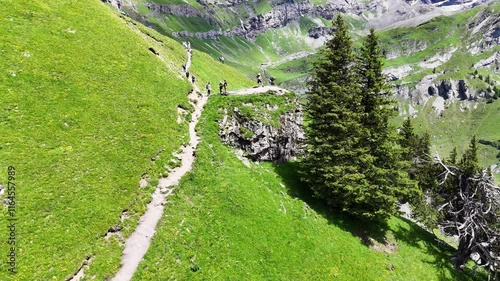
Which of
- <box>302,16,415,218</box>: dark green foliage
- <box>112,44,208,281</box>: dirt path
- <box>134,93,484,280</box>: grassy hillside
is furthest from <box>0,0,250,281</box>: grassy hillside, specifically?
<box>302,16,415,218</box>: dark green foliage

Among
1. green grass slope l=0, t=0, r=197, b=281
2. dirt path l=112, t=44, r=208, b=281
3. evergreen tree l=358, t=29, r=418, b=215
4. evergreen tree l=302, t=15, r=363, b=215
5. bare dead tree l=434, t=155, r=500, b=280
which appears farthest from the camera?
bare dead tree l=434, t=155, r=500, b=280

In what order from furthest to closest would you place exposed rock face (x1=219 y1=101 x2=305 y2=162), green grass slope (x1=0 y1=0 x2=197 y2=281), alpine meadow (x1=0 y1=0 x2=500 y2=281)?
exposed rock face (x1=219 y1=101 x2=305 y2=162) → alpine meadow (x1=0 y1=0 x2=500 y2=281) → green grass slope (x1=0 y1=0 x2=197 y2=281)

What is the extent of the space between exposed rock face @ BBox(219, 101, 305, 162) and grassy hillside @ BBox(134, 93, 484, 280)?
54.1 inches

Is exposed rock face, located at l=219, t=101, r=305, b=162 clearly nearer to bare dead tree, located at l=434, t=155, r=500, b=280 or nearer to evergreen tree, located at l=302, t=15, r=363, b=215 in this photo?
evergreen tree, located at l=302, t=15, r=363, b=215

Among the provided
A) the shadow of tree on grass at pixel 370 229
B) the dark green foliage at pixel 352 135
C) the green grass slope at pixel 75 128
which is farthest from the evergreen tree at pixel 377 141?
the green grass slope at pixel 75 128

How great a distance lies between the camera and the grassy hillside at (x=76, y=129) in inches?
848

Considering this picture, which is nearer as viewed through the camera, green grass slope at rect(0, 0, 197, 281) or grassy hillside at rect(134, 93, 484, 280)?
green grass slope at rect(0, 0, 197, 281)

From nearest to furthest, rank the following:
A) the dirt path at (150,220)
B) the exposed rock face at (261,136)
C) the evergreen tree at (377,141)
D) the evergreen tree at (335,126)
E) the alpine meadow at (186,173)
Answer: the dirt path at (150,220)
the alpine meadow at (186,173)
the evergreen tree at (335,126)
the evergreen tree at (377,141)
the exposed rock face at (261,136)

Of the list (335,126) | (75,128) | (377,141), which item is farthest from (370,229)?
(75,128)

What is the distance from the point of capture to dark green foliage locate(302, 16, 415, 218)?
34.7 m

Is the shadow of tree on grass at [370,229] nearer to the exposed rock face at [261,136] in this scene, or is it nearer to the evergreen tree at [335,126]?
the evergreen tree at [335,126]

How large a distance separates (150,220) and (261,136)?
1764cm

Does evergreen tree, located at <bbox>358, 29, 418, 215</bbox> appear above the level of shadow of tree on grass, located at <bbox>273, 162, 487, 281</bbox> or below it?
above

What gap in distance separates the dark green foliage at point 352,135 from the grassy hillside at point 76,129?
15.9 m
